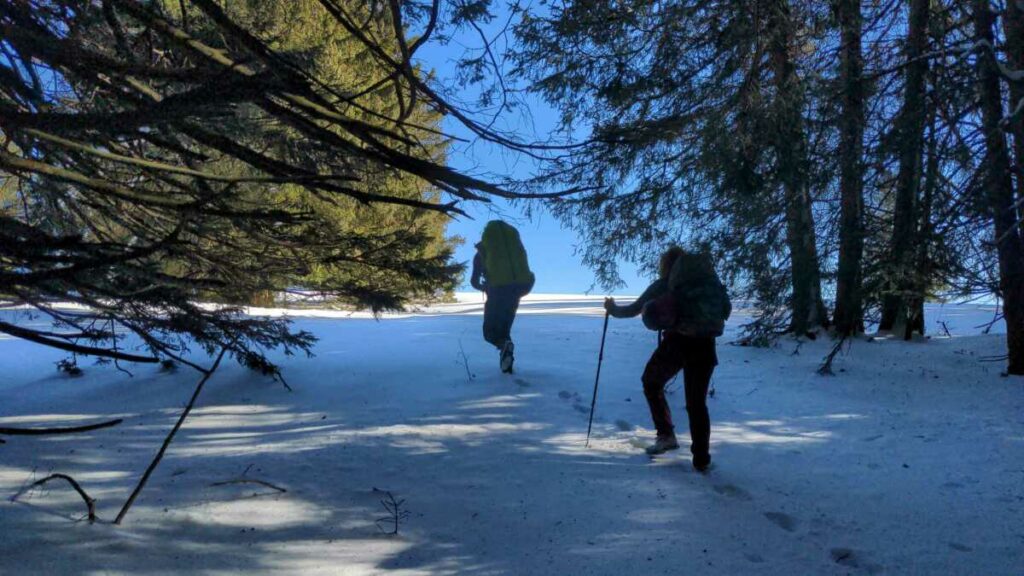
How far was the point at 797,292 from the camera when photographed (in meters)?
7.80

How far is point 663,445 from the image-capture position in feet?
16.8

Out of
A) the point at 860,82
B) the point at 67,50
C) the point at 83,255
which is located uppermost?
the point at 860,82

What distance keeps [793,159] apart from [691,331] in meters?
2.32

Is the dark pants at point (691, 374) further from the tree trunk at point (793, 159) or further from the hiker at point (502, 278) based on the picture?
the hiker at point (502, 278)

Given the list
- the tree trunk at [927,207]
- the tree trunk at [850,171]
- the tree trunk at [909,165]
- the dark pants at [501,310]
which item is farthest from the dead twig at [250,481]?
the tree trunk at [927,207]

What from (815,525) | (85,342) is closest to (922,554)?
(815,525)

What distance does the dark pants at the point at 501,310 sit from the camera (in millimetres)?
7727

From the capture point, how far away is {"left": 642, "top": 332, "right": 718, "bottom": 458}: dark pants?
4711 millimetres

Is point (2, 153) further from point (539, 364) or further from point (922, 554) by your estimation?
point (539, 364)

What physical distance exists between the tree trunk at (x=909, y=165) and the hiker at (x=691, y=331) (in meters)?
2.77

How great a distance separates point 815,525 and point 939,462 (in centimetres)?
190

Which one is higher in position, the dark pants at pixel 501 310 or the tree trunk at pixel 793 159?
the tree trunk at pixel 793 159

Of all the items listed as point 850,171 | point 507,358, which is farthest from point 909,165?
point 507,358

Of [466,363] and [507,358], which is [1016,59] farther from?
[466,363]
